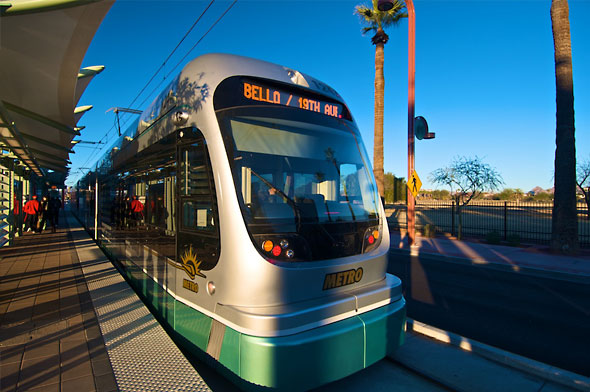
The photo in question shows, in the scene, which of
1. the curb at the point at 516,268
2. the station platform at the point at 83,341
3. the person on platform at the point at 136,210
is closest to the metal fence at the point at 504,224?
the curb at the point at 516,268

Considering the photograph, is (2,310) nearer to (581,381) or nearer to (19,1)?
(19,1)

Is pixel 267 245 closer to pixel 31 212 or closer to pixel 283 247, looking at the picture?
pixel 283 247

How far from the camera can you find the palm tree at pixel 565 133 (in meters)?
12.1

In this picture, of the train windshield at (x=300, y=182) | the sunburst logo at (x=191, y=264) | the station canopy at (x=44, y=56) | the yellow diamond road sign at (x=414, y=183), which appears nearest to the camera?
the train windshield at (x=300, y=182)

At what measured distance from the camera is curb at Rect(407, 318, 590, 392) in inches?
140

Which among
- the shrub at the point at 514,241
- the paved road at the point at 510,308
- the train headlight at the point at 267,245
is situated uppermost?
the train headlight at the point at 267,245

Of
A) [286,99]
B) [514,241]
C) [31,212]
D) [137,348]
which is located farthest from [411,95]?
[31,212]

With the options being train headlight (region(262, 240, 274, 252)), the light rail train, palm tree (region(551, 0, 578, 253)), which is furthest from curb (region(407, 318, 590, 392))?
palm tree (region(551, 0, 578, 253))

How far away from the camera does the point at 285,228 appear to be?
10.3 feet

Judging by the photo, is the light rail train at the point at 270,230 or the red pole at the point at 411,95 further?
the red pole at the point at 411,95

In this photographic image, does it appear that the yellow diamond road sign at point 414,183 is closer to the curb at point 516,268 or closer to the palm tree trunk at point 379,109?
the curb at point 516,268

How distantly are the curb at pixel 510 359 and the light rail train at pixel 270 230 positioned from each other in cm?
139

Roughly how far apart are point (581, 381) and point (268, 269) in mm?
3422

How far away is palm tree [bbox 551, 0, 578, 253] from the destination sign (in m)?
12.2
